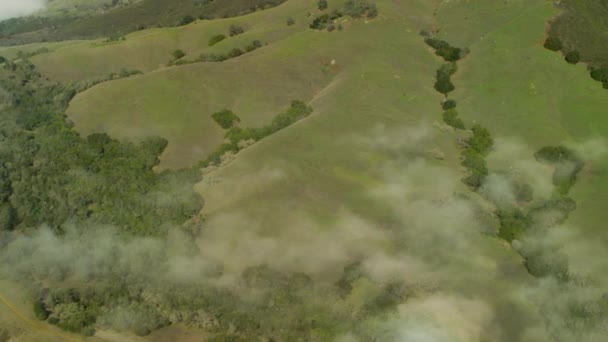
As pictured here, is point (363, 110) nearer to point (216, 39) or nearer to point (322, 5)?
point (322, 5)

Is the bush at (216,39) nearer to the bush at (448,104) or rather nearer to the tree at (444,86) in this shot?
the tree at (444,86)

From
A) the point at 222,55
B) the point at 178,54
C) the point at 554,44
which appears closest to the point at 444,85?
the point at 554,44

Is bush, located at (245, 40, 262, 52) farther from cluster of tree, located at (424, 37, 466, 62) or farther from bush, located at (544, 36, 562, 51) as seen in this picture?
bush, located at (544, 36, 562, 51)

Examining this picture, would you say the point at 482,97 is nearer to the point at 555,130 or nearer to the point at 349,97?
the point at 555,130

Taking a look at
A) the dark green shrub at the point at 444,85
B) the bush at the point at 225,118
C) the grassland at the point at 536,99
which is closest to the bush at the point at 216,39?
the bush at the point at 225,118

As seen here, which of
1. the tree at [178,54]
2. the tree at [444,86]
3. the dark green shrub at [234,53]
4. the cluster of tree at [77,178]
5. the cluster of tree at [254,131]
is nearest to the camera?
the cluster of tree at [77,178]
